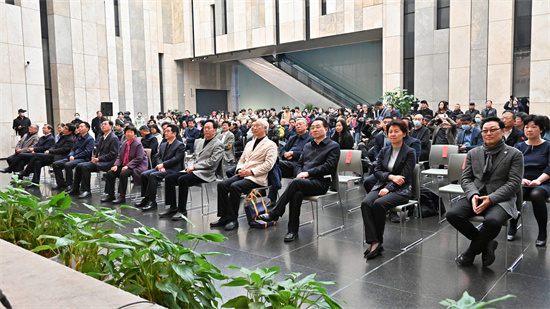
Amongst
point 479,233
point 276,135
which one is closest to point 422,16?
point 276,135

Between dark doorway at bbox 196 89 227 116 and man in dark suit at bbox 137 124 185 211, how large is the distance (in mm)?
24366

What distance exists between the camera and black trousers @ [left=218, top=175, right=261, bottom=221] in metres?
6.21

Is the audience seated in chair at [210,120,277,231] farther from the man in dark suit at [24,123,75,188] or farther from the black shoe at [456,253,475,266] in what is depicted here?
the man in dark suit at [24,123,75,188]

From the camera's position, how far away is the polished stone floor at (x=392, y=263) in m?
3.71

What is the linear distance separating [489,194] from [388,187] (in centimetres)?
111

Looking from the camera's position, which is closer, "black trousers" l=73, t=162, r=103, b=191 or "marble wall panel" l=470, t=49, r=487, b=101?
"black trousers" l=73, t=162, r=103, b=191

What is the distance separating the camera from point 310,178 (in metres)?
5.86

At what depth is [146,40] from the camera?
2742cm

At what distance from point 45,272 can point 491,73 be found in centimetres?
1778

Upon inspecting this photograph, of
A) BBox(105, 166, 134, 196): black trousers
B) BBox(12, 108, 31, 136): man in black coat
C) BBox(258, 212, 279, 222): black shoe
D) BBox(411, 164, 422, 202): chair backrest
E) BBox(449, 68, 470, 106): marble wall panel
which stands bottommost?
BBox(258, 212, 279, 222): black shoe

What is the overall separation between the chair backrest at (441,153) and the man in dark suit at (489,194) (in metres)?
3.25

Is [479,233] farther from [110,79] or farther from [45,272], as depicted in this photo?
[110,79]

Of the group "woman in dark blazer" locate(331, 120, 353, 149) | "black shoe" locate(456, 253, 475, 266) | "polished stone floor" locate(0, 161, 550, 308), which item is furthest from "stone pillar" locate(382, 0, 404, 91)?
"black shoe" locate(456, 253, 475, 266)

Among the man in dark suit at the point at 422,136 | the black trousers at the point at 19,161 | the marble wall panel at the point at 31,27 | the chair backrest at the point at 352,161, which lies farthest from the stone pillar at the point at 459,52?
the marble wall panel at the point at 31,27
